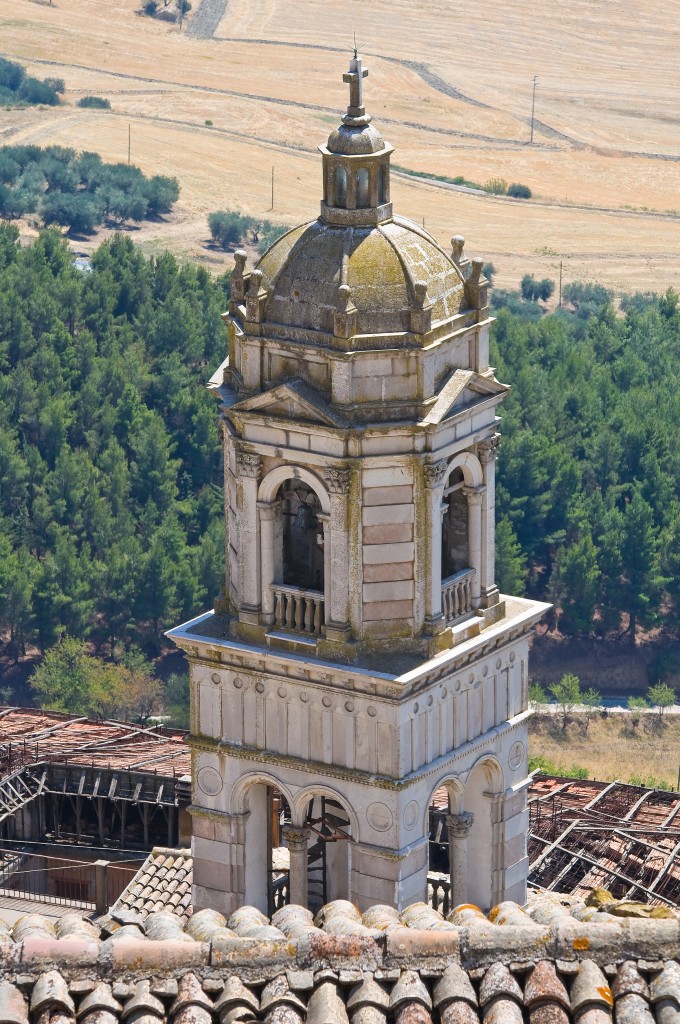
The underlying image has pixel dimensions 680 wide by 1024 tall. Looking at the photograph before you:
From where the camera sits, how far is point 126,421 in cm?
14412

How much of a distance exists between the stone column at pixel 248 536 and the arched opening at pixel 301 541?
76 cm

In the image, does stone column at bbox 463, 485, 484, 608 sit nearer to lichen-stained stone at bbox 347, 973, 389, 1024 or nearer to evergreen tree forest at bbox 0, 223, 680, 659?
lichen-stained stone at bbox 347, 973, 389, 1024

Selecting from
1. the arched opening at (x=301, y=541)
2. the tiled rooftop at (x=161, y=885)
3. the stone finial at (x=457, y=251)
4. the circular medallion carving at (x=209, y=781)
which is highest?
the stone finial at (x=457, y=251)

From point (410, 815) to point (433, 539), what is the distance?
5.42 metres

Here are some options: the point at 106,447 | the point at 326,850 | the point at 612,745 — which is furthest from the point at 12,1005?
A: the point at 106,447

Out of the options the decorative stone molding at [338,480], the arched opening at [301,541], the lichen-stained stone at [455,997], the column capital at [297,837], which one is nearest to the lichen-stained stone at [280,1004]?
the lichen-stained stone at [455,997]

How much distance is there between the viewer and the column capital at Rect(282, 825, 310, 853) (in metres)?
60.0

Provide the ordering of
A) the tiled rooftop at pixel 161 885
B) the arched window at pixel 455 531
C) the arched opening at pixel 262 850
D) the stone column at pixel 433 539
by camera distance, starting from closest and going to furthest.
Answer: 1. the stone column at pixel 433 539
2. the arched window at pixel 455 531
3. the arched opening at pixel 262 850
4. the tiled rooftop at pixel 161 885

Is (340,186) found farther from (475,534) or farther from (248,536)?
(475,534)

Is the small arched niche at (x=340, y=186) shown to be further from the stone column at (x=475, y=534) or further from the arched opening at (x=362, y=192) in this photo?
the stone column at (x=475, y=534)

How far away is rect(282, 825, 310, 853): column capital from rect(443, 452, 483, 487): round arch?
24.4 feet

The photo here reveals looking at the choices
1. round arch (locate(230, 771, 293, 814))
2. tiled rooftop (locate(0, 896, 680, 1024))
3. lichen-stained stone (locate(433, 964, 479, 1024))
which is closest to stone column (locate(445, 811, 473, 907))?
round arch (locate(230, 771, 293, 814))

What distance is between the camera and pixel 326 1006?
3828 centimetres

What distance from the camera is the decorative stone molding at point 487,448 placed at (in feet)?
→ 195
